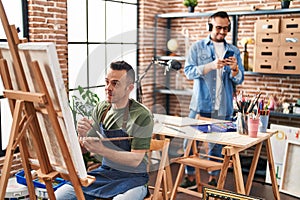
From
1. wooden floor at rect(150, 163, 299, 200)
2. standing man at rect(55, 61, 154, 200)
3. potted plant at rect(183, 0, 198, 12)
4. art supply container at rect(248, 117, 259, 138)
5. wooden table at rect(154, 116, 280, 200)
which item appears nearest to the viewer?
standing man at rect(55, 61, 154, 200)

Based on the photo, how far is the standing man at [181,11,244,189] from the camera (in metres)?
3.82

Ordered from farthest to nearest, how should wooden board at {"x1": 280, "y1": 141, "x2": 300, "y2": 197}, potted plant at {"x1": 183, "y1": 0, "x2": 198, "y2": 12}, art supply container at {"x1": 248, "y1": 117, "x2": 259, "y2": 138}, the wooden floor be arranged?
potted plant at {"x1": 183, "y1": 0, "x2": 198, "y2": 12}
wooden board at {"x1": 280, "y1": 141, "x2": 300, "y2": 197}
the wooden floor
art supply container at {"x1": 248, "y1": 117, "x2": 259, "y2": 138}

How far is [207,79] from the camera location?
3.97 metres

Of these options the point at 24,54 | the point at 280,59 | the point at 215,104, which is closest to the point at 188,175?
the point at 215,104

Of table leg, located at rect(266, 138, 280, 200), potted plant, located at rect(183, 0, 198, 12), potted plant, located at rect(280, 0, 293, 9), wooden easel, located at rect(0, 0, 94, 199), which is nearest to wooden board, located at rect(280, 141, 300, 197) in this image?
table leg, located at rect(266, 138, 280, 200)

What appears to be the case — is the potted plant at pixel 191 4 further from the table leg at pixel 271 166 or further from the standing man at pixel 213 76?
the table leg at pixel 271 166

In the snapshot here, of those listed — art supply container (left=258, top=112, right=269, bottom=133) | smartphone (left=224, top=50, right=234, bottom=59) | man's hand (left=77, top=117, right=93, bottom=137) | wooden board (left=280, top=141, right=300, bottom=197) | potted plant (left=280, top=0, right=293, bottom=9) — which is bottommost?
wooden board (left=280, top=141, right=300, bottom=197)

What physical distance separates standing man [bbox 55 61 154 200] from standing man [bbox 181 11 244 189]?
1610mm

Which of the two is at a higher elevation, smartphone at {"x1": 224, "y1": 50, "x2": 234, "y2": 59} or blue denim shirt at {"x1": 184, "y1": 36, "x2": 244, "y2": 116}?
smartphone at {"x1": 224, "y1": 50, "x2": 234, "y2": 59}

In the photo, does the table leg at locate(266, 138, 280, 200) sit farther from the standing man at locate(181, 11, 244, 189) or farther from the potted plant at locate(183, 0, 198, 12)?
the potted plant at locate(183, 0, 198, 12)

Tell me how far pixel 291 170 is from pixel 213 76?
119 centimetres

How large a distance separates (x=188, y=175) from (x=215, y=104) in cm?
77

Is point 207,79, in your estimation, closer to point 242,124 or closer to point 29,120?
point 242,124

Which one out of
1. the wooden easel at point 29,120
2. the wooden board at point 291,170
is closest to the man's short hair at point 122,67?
the wooden easel at point 29,120
